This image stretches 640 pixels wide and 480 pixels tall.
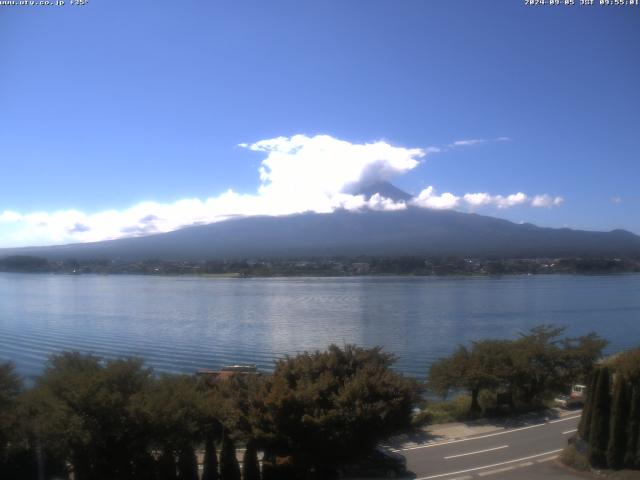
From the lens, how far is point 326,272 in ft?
223

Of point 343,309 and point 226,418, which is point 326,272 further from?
point 226,418

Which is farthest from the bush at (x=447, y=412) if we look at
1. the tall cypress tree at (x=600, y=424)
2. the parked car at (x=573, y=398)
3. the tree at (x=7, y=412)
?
the tree at (x=7, y=412)

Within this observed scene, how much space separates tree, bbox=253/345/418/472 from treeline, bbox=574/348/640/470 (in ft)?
8.21

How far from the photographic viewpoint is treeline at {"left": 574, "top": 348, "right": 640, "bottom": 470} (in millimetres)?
7809

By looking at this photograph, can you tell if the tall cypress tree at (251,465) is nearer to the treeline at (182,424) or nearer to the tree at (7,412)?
the treeline at (182,424)

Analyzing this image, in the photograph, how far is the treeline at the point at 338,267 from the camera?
66875 millimetres

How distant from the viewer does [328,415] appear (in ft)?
23.4

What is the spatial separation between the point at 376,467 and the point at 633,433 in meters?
3.34

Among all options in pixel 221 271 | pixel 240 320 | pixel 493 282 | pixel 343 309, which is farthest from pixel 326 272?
pixel 240 320

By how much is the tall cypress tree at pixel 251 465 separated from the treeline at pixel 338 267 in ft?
193

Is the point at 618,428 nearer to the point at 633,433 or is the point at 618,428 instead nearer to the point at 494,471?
the point at 633,433

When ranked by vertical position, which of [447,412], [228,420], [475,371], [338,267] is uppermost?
[338,267]

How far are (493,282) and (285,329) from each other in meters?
38.0

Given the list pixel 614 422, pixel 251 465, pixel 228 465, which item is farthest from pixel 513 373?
pixel 228 465
